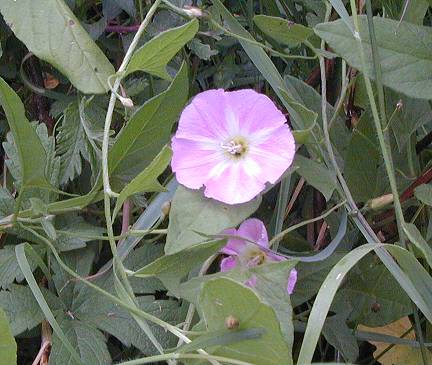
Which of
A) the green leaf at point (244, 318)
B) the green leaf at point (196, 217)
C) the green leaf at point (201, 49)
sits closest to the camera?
the green leaf at point (244, 318)

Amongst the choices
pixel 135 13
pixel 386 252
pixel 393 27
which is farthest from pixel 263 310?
pixel 135 13

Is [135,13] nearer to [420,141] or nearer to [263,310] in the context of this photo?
[420,141]

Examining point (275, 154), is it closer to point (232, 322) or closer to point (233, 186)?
point (233, 186)

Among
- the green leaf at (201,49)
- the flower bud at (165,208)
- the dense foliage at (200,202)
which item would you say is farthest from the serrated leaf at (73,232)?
the green leaf at (201,49)

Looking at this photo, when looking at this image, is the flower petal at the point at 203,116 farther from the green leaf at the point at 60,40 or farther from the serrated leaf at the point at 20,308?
the serrated leaf at the point at 20,308

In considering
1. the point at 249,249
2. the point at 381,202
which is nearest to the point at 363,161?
the point at 381,202

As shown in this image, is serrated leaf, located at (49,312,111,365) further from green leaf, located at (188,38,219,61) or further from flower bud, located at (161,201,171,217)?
green leaf, located at (188,38,219,61)
